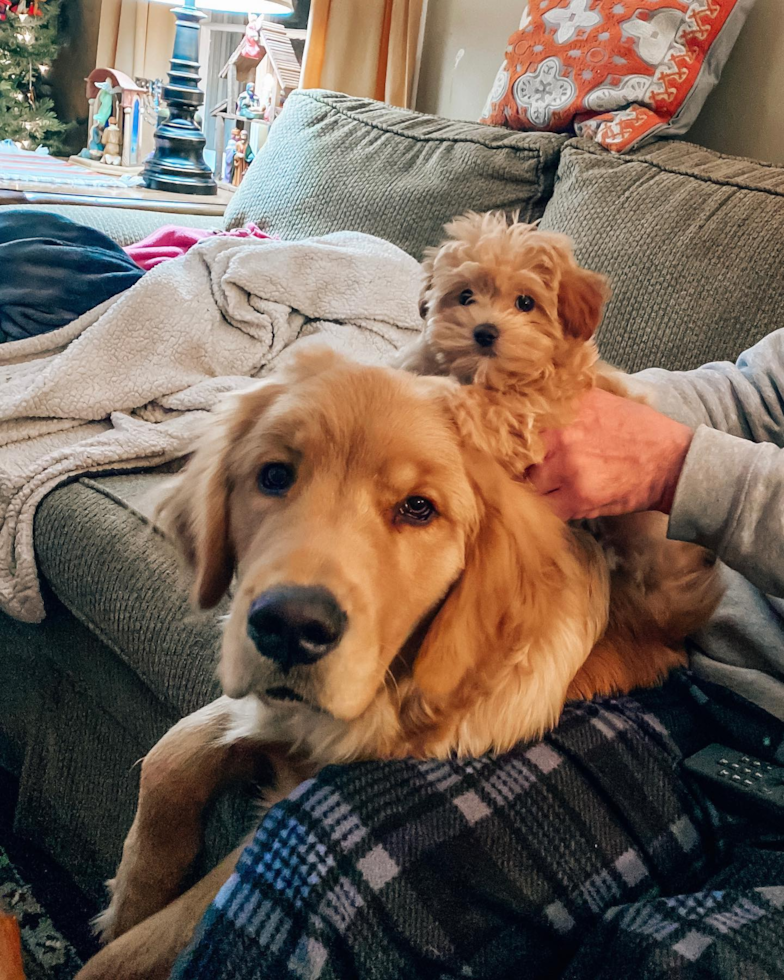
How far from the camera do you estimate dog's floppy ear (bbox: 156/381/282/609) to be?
107 centimetres

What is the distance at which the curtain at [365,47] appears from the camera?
3.62 metres

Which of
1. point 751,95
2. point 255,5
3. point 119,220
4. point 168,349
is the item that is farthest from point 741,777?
point 255,5

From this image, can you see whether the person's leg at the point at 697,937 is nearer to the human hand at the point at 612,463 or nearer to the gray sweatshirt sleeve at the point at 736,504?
the gray sweatshirt sleeve at the point at 736,504

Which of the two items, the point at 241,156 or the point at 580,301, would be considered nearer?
the point at 580,301

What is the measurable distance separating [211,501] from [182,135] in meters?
3.36

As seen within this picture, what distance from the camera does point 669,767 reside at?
39.9 inches

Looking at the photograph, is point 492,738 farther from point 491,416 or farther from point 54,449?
point 54,449

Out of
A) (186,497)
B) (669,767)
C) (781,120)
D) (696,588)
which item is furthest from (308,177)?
(669,767)

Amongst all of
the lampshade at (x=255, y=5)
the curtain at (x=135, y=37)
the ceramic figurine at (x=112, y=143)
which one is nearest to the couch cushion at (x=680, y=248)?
the lampshade at (x=255, y=5)

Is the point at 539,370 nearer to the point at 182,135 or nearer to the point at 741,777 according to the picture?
the point at 741,777

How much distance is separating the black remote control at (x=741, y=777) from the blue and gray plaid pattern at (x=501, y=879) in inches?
1.1

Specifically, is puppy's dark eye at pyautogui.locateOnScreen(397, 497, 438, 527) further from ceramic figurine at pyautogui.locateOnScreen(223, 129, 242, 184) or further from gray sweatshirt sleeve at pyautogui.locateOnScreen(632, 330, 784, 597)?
ceramic figurine at pyautogui.locateOnScreen(223, 129, 242, 184)

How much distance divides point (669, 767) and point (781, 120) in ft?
6.29

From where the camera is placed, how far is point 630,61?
2104 mm
